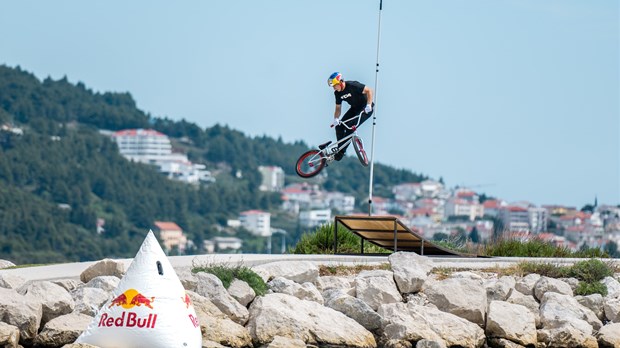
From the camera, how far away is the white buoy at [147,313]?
52.6 feet

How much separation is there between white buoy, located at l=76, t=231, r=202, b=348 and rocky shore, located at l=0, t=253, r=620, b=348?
378mm

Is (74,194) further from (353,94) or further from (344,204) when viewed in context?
(353,94)

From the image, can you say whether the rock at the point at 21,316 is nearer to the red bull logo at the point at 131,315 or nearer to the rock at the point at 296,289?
the red bull logo at the point at 131,315

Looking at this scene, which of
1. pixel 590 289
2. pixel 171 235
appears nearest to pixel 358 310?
pixel 590 289

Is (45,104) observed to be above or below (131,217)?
above

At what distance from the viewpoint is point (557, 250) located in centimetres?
2491

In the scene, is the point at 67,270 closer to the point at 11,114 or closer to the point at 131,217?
the point at 131,217

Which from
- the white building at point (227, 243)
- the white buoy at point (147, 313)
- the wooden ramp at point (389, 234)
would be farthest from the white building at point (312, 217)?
the white buoy at point (147, 313)

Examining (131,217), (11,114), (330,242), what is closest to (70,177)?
(131,217)

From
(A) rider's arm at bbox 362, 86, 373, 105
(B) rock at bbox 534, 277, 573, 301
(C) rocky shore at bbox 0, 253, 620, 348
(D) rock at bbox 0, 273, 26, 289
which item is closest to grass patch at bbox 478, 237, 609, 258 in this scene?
(A) rider's arm at bbox 362, 86, 373, 105

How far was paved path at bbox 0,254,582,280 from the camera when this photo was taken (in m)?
19.9

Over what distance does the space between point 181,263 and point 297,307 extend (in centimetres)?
294

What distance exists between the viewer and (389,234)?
23469 millimetres

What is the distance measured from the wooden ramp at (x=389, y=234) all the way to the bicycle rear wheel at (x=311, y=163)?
180cm
